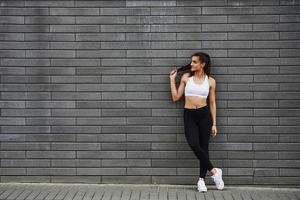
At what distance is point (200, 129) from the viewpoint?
24.2ft

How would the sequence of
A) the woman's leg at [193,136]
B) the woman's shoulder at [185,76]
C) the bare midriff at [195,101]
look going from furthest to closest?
the woman's shoulder at [185,76], the bare midriff at [195,101], the woman's leg at [193,136]

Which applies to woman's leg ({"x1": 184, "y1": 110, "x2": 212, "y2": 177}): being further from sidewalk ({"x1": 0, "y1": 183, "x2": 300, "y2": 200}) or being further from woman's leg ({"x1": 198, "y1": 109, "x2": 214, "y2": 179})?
sidewalk ({"x1": 0, "y1": 183, "x2": 300, "y2": 200})

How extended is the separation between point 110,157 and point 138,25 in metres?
1.87

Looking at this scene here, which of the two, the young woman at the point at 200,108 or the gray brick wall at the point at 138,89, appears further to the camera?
the gray brick wall at the point at 138,89

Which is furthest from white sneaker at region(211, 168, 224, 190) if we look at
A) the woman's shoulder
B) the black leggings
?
the woman's shoulder

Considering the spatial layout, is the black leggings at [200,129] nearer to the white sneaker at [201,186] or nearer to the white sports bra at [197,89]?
the white sneaker at [201,186]

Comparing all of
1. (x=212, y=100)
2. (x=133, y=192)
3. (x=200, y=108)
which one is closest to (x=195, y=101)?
(x=200, y=108)

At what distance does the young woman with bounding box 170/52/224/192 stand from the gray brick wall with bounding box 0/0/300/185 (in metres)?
→ 0.18

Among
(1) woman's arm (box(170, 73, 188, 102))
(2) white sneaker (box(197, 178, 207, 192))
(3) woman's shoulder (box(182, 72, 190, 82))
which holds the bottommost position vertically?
(2) white sneaker (box(197, 178, 207, 192))

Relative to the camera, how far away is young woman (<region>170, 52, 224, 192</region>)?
7.27 metres

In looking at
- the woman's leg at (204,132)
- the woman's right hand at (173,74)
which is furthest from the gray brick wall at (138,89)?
the woman's leg at (204,132)

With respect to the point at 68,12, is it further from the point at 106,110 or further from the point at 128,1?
the point at 106,110

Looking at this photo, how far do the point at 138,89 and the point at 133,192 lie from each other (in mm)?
1403

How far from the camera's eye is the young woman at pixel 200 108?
7270mm
